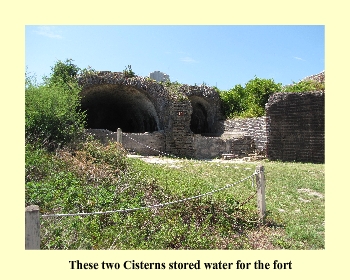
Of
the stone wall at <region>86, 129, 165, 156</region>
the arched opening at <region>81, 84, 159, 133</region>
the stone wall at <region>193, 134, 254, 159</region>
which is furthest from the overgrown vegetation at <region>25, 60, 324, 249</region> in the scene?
the arched opening at <region>81, 84, 159, 133</region>

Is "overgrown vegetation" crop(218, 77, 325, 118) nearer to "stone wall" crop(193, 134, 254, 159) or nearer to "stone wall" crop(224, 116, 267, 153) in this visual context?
"stone wall" crop(224, 116, 267, 153)

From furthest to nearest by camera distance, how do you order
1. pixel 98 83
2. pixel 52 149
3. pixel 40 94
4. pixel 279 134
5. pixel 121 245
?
pixel 98 83
pixel 279 134
pixel 40 94
pixel 52 149
pixel 121 245

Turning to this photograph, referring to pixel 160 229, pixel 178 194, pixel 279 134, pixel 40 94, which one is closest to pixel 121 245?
pixel 160 229

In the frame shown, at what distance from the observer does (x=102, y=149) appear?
33.9 ft

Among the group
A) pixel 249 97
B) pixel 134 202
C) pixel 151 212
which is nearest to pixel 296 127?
pixel 249 97

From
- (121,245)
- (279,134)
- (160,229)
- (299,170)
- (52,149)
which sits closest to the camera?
(121,245)

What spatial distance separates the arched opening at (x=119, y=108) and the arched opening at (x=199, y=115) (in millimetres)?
3208

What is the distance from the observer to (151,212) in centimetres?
613

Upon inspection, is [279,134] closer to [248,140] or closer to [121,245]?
[248,140]

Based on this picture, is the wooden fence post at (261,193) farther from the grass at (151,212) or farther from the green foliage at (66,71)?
the green foliage at (66,71)

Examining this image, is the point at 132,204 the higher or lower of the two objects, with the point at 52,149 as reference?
lower

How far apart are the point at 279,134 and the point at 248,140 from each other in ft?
5.58

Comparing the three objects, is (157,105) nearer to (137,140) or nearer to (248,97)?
(137,140)

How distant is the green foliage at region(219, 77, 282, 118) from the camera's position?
21.3 m
